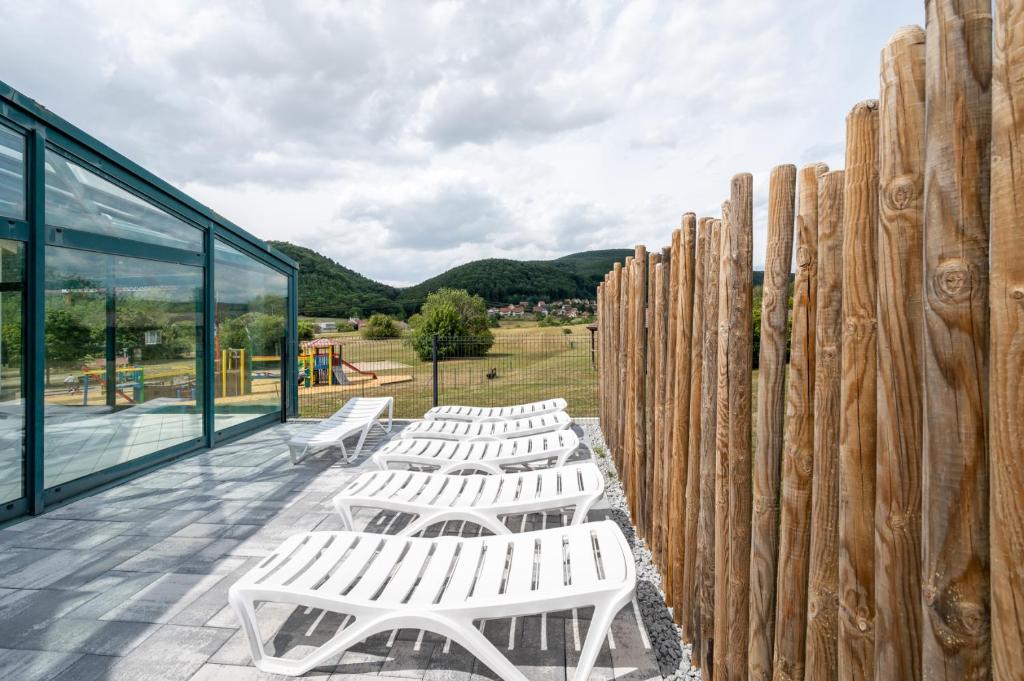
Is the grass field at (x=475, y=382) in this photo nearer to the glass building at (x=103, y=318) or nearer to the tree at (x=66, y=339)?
the glass building at (x=103, y=318)

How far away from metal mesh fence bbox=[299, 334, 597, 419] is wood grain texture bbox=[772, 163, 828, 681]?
7.83m

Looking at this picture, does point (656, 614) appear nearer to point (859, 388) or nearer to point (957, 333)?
point (859, 388)

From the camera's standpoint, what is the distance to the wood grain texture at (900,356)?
1.06 metres

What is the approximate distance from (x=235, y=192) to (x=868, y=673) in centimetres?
1385

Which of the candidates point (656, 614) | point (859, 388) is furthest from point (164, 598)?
point (859, 388)

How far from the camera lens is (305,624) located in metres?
2.84

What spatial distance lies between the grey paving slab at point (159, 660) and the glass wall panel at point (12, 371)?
2.95 meters

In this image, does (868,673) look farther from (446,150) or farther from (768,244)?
(446,150)

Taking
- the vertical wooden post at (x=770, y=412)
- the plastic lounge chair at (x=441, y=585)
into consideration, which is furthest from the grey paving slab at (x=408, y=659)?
the vertical wooden post at (x=770, y=412)

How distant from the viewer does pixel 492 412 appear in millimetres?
7379

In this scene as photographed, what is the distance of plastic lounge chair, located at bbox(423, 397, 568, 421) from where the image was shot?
23.0 ft

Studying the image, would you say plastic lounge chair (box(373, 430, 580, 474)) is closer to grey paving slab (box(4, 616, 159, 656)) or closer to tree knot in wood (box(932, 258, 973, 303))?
grey paving slab (box(4, 616, 159, 656))

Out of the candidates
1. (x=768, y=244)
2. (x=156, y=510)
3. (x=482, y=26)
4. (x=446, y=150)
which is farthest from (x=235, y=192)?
(x=768, y=244)

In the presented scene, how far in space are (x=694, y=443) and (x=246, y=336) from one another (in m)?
7.60
